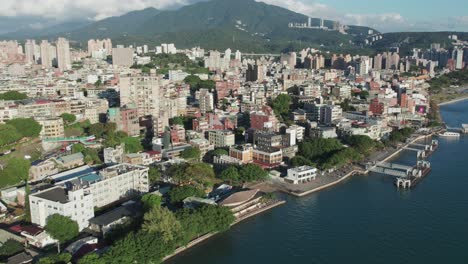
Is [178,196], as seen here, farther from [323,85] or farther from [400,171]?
[323,85]

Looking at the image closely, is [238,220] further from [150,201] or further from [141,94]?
[141,94]

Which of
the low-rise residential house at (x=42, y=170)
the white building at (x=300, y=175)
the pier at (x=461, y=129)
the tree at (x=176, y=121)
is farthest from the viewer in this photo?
the pier at (x=461, y=129)

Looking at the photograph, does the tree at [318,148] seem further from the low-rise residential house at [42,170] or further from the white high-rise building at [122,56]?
the white high-rise building at [122,56]

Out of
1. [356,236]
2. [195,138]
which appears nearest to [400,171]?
[356,236]

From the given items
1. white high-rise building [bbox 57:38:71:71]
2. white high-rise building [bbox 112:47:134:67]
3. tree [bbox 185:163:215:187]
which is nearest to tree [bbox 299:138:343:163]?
tree [bbox 185:163:215:187]

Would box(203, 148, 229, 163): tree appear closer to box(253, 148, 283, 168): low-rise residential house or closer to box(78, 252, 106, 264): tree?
box(253, 148, 283, 168): low-rise residential house

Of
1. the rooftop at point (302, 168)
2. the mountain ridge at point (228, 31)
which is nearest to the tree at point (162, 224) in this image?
the rooftop at point (302, 168)
